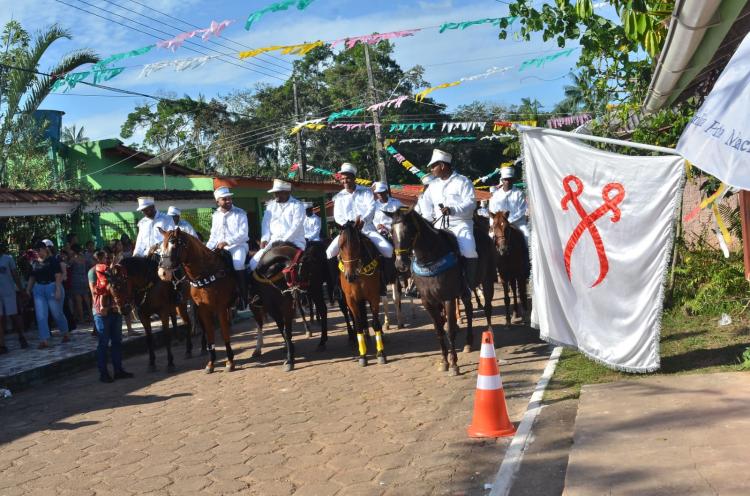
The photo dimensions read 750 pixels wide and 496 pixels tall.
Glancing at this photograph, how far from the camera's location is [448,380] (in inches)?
326

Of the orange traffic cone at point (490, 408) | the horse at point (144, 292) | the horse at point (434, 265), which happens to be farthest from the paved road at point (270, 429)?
the horse at point (144, 292)

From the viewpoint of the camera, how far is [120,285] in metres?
9.97

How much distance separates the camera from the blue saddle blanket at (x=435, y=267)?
872 cm

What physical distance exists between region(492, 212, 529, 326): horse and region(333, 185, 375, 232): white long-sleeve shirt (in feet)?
6.88

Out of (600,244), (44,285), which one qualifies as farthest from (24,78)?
(600,244)

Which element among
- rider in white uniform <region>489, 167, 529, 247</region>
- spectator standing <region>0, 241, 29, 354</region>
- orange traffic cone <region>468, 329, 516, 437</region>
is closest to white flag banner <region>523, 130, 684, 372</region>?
orange traffic cone <region>468, 329, 516, 437</region>

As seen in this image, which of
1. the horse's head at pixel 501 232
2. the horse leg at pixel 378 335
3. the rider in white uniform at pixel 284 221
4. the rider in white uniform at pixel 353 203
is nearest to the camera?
the horse leg at pixel 378 335

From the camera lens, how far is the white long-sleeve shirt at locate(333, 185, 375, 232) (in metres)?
10.8

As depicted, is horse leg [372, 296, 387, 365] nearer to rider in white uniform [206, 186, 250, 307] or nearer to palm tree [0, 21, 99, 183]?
rider in white uniform [206, 186, 250, 307]

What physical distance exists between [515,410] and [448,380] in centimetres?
148

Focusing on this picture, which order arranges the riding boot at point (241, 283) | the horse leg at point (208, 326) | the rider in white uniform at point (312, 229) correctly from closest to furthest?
the horse leg at point (208, 326) → the riding boot at point (241, 283) → the rider in white uniform at point (312, 229)

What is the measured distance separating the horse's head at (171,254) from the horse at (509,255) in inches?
196

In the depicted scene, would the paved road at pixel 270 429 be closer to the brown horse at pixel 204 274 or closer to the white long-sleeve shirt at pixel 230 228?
the brown horse at pixel 204 274

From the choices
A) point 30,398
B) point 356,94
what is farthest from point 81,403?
point 356,94
